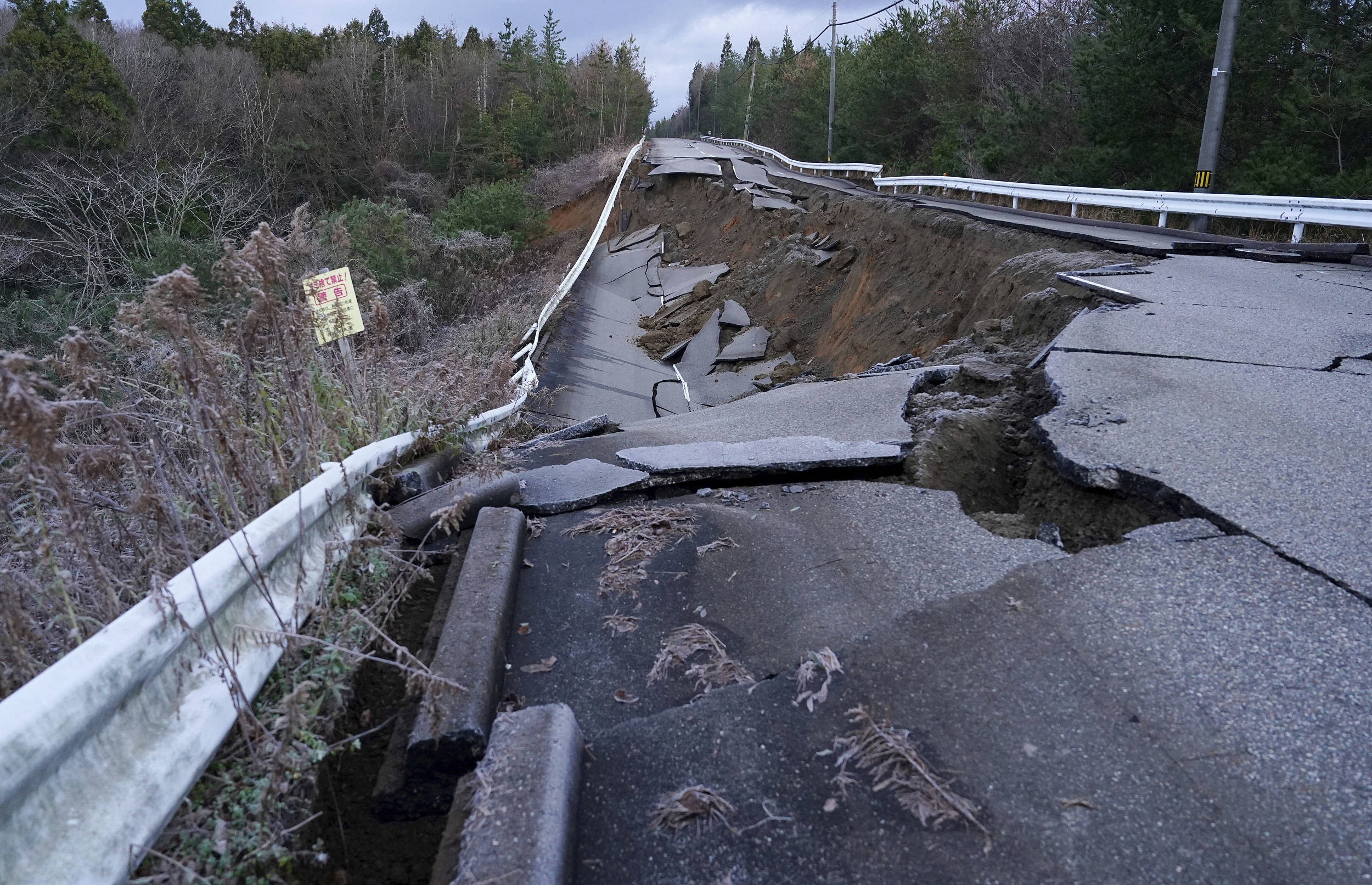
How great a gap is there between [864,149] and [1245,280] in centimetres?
3228

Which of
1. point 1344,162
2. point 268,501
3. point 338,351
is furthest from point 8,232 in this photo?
point 1344,162

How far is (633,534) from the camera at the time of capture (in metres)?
3.67

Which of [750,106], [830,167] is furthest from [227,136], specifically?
[750,106]

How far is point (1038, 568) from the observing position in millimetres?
2939

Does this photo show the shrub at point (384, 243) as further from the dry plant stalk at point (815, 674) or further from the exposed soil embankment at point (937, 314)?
the dry plant stalk at point (815, 674)

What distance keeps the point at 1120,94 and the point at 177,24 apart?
5034cm

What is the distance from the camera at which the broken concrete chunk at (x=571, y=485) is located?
4043 millimetres

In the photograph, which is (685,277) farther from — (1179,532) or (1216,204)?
(1179,532)

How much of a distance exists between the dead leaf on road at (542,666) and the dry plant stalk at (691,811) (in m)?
0.80

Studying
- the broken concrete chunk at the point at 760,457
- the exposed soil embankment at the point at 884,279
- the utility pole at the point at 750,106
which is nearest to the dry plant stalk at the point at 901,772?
the broken concrete chunk at the point at 760,457

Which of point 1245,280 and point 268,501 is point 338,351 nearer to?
point 268,501

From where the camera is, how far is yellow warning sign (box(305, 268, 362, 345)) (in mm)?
4383

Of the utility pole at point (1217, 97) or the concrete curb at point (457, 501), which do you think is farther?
the utility pole at point (1217, 97)

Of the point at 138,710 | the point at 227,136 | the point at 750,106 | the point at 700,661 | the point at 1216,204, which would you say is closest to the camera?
the point at 138,710
